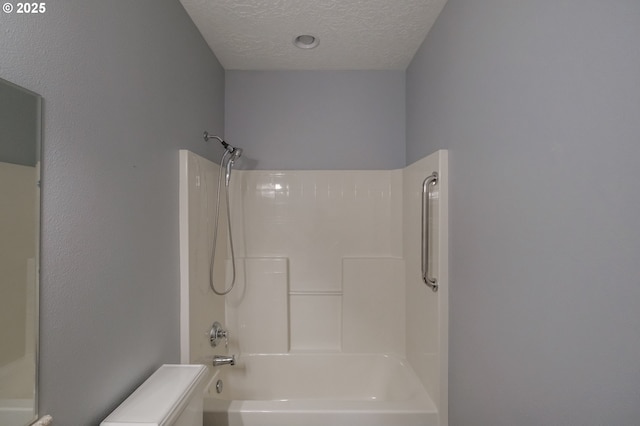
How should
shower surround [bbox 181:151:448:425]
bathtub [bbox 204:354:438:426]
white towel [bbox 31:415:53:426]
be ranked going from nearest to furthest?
white towel [bbox 31:415:53:426] → bathtub [bbox 204:354:438:426] → shower surround [bbox 181:151:448:425]

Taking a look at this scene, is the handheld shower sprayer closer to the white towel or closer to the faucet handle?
the faucet handle

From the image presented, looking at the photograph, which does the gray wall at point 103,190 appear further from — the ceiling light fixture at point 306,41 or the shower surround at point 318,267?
the shower surround at point 318,267

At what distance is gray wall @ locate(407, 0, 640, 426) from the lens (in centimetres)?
64

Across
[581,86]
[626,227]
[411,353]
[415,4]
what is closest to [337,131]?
[415,4]

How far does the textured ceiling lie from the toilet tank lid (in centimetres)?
173

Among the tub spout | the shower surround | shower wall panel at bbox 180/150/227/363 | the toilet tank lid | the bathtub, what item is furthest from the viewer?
the shower surround

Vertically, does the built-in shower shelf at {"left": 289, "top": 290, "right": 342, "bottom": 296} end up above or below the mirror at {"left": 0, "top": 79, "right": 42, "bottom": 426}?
below

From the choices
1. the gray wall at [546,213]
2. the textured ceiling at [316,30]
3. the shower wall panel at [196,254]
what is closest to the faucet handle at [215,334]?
the shower wall panel at [196,254]

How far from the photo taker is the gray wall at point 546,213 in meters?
0.64

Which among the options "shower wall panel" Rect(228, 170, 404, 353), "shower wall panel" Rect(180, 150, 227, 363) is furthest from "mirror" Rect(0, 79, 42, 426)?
"shower wall panel" Rect(228, 170, 404, 353)

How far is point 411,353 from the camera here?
6.98ft

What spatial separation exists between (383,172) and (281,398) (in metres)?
1.81

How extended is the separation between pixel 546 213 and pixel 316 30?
1587 millimetres

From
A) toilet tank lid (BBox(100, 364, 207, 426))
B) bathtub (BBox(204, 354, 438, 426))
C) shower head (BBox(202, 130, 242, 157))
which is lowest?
bathtub (BBox(204, 354, 438, 426))
